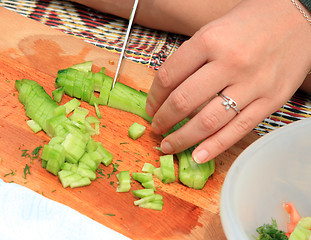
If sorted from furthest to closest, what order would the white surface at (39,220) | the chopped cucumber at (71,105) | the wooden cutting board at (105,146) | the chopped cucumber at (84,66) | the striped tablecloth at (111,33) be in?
1. the striped tablecloth at (111,33)
2. the chopped cucumber at (84,66)
3. the chopped cucumber at (71,105)
4. the wooden cutting board at (105,146)
5. the white surface at (39,220)

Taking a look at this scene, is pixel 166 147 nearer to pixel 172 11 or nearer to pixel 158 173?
pixel 158 173

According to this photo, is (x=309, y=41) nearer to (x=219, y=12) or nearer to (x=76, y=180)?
(x=219, y=12)

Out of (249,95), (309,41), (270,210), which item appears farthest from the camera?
(309,41)

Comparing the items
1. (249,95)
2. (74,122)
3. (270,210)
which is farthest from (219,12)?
(270,210)

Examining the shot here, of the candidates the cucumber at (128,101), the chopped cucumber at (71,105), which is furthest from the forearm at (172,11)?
the chopped cucumber at (71,105)

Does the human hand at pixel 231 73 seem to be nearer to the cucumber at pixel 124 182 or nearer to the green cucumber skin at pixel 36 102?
the cucumber at pixel 124 182

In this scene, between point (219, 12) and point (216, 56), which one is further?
point (219, 12)
